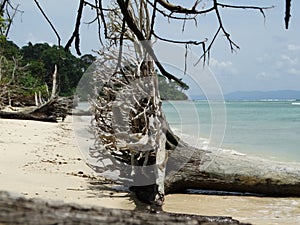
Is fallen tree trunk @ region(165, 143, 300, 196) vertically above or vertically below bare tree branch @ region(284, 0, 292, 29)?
below

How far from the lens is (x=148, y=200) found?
6.63 metres

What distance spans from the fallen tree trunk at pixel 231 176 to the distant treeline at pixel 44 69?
112cm

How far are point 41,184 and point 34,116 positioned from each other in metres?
14.2

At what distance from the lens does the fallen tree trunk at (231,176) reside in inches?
300

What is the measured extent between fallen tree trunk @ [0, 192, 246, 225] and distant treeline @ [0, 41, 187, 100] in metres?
1.46

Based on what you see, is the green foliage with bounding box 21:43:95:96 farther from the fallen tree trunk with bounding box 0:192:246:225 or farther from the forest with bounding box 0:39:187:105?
the fallen tree trunk with bounding box 0:192:246:225

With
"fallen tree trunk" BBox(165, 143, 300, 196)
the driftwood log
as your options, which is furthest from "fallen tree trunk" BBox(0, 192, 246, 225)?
the driftwood log

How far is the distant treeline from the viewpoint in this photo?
6588 millimetres

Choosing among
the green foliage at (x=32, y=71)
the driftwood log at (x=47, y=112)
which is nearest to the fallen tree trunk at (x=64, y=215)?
the green foliage at (x=32, y=71)

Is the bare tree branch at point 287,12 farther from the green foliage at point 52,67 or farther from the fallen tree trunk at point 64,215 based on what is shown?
the green foliage at point 52,67

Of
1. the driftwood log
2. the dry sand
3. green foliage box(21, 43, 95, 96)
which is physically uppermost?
green foliage box(21, 43, 95, 96)

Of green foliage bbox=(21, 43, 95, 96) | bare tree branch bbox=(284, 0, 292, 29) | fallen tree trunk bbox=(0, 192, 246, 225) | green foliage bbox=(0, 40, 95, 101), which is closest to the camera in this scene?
fallen tree trunk bbox=(0, 192, 246, 225)

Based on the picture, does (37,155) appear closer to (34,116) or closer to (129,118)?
(129,118)

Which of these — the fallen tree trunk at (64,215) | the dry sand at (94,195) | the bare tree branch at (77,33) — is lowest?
the dry sand at (94,195)
